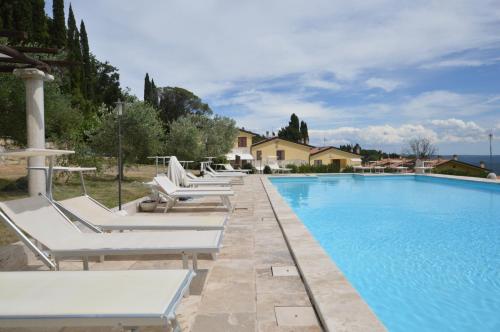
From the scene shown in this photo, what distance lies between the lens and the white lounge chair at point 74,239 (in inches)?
135

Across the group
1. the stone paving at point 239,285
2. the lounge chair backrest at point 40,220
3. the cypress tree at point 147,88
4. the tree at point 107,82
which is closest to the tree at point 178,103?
the cypress tree at point 147,88

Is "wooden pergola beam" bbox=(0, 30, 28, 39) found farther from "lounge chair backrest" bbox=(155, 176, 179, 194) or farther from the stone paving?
"lounge chair backrest" bbox=(155, 176, 179, 194)

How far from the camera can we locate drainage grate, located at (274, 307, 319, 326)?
108 inches

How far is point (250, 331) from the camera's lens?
8.61ft

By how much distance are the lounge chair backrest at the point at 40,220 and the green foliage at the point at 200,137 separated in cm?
1896

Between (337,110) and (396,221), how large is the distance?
23.2 meters

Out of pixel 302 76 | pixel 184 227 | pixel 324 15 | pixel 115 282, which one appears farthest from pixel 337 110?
pixel 115 282

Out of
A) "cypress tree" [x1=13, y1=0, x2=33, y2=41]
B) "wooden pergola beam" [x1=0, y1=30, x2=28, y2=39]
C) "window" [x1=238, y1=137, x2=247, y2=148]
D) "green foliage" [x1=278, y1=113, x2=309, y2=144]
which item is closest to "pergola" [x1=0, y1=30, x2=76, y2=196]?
"wooden pergola beam" [x1=0, y1=30, x2=28, y2=39]

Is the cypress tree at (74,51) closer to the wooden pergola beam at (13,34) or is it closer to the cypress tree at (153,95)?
the cypress tree at (153,95)

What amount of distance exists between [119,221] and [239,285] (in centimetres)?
212

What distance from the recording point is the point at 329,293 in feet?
10.2

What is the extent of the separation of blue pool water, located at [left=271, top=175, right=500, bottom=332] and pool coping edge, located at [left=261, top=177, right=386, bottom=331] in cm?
92

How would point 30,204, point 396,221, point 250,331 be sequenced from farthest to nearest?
point 396,221 < point 30,204 < point 250,331

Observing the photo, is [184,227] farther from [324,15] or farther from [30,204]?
[324,15]
